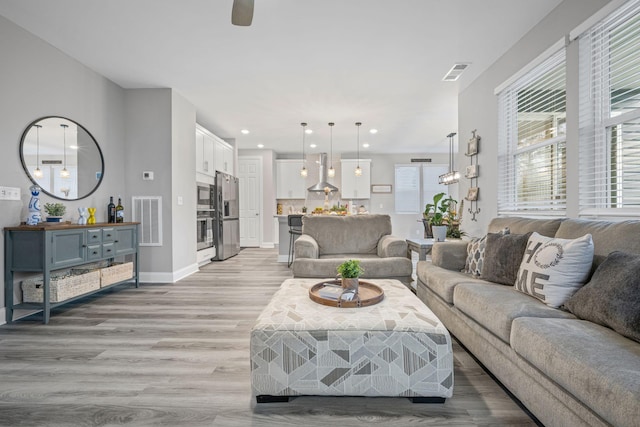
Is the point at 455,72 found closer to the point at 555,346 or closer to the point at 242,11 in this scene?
the point at 242,11

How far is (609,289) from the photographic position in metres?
1.45

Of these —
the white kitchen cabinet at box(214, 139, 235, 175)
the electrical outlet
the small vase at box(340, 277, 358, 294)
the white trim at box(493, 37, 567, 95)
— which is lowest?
the small vase at box(340, 277, 358, 294)

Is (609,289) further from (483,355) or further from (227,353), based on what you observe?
(227,353)

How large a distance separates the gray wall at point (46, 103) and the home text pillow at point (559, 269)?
412cm

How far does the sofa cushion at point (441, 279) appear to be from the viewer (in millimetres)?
2348

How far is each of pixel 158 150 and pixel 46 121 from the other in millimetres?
1273

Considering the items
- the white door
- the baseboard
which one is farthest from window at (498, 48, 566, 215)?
the white door

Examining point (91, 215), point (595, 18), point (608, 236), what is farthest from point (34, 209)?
point (595, 18)

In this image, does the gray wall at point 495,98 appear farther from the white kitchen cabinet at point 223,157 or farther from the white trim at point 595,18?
the white kitchen cabinet at point 223,157

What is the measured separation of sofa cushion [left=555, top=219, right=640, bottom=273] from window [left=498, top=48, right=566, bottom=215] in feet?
2.94

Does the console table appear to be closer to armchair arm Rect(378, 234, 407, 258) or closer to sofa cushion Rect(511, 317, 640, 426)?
armchair arm Rect(378, 234, 407, 258)

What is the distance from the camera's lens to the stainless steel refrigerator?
6102mm

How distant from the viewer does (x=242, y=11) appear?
2.01 meters

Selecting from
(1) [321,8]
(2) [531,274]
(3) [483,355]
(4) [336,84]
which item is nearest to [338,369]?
(3) [483,355]
